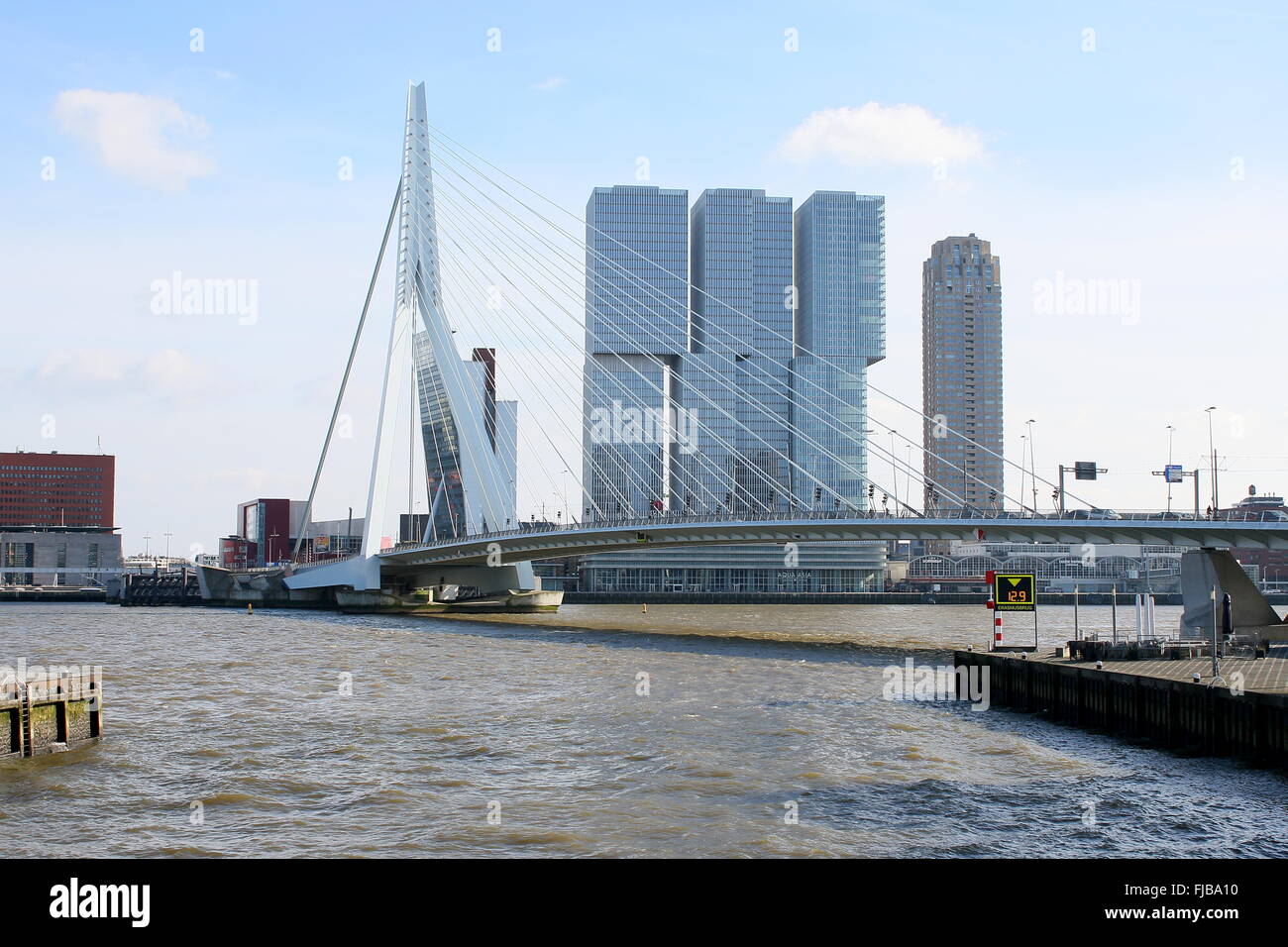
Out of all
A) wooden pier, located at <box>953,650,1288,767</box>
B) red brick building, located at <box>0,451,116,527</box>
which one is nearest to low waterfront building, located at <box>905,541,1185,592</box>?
wooden pier, located at <box>953,650,1288,767</box>

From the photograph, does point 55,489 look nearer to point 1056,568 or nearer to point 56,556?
point 56,556

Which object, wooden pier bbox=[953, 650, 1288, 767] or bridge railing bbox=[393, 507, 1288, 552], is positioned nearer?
wooden pier bbox=[953, 650, 1288, 767]

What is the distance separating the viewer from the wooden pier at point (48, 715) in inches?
785

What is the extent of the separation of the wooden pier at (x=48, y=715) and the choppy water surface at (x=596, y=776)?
497 millimetres

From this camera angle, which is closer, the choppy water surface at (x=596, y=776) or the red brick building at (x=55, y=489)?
the choppy water surface at (x=596, y=776)

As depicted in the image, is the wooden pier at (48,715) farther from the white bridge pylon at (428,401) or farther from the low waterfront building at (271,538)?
the low waterfront building at (271,538)

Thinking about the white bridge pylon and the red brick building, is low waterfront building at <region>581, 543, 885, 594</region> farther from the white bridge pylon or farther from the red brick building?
the red brick building

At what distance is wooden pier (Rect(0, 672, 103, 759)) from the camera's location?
19.9 metres

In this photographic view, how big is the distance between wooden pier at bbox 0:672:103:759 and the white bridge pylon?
130 ft

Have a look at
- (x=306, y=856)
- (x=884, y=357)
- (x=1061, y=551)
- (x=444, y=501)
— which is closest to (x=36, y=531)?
(x=444, y=501)

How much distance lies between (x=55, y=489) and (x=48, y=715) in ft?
547

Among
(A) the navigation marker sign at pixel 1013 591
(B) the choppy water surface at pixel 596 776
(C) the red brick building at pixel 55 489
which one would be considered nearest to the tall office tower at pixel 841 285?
(C) the red brick building at pixel 55 489

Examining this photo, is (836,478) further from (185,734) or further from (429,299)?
(185,734)

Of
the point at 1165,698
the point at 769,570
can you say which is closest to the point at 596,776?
the point at 1165,698
